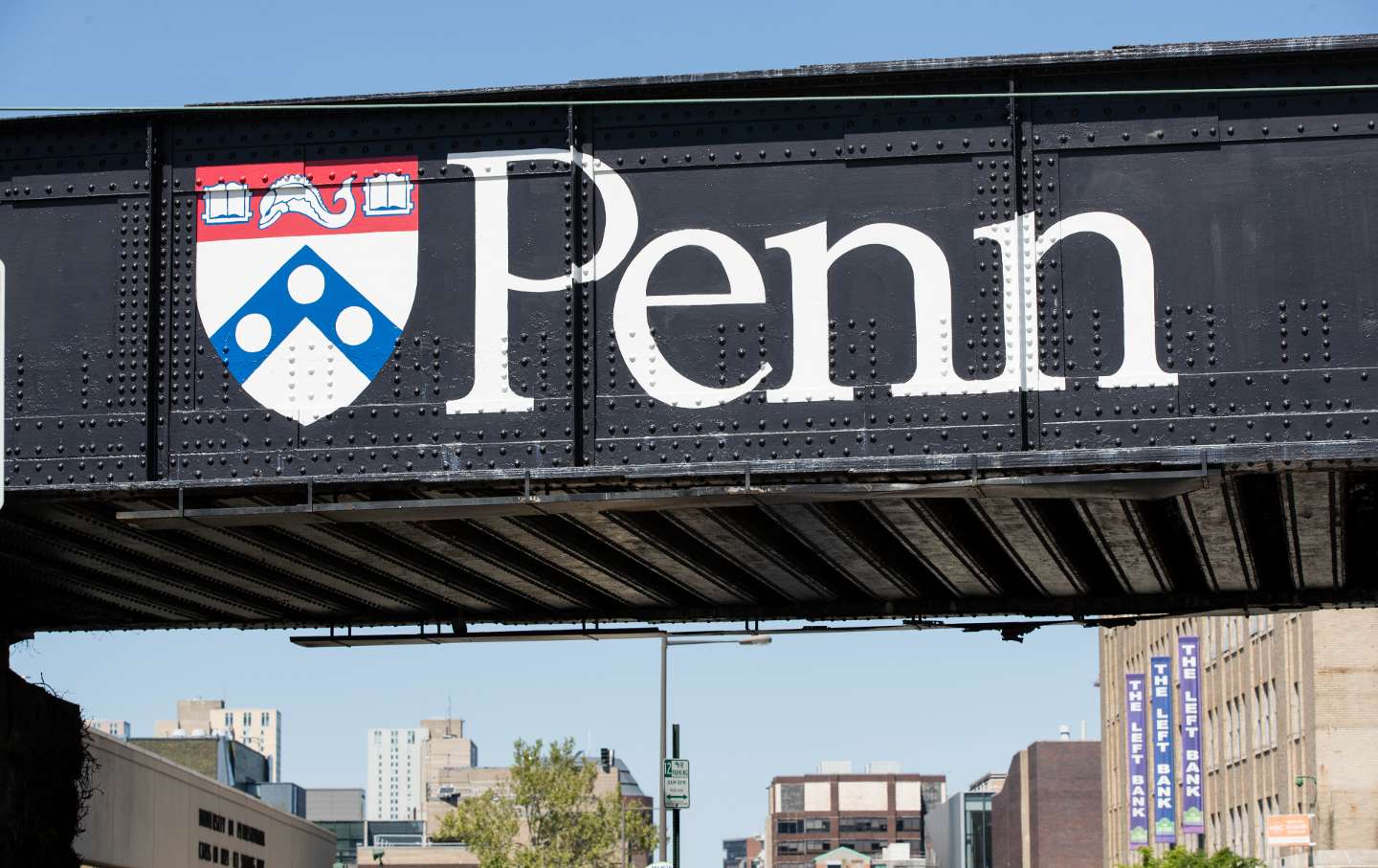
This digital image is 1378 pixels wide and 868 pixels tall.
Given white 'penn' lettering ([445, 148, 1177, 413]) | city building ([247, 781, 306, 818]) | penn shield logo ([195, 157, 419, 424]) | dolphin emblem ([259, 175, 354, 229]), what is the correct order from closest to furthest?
white 'penn' lettering ([445, 148, 1177, 413]), penn shield logo ([195, 157, 419, 424]), dolphin emblem ([259, 175, 354, 229]), city building ([247, 781, 306, 818])

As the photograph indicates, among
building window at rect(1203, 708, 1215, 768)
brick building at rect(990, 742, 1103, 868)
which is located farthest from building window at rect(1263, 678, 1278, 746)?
brick building at rect(990, 742, 1103, 868)

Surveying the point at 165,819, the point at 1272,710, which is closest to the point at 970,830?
the point at 1272,710

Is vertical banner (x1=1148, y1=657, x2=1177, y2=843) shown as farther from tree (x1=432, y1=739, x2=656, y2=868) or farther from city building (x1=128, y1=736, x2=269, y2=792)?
city building (x1=128, y1=736, x2=269, y2=792)

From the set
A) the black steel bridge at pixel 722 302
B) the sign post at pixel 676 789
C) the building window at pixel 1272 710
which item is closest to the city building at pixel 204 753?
the building window at pixel 1272 710

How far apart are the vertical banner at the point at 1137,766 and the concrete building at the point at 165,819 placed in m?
48.9

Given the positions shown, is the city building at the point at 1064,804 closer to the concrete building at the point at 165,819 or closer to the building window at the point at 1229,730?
the building window at the point at 1229,730

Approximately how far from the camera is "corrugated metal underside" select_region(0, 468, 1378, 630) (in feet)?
57.5

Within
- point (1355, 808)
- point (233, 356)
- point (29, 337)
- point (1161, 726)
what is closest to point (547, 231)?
point (233, 356)

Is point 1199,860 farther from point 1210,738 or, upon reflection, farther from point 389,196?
point 389,196

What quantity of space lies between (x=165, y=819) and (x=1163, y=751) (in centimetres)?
5798

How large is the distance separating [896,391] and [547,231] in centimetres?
337

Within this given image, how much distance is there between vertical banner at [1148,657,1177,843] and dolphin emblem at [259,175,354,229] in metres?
70.0


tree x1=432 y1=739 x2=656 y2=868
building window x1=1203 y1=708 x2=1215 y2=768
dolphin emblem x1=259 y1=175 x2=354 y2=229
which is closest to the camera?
dolphin emblem x1=259 y1=175 x2=354 y2=229

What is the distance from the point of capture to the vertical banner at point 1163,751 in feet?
266
